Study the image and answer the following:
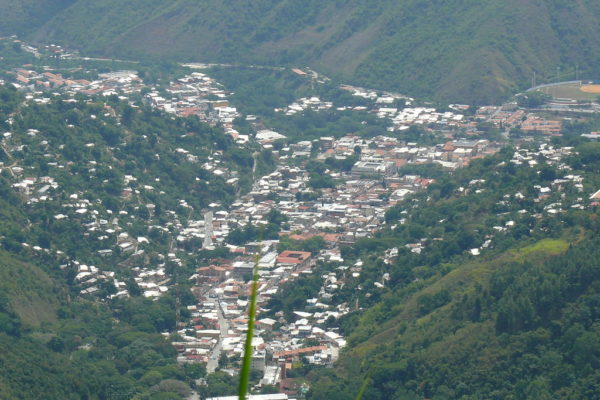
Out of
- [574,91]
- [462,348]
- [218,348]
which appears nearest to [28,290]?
[218,348]

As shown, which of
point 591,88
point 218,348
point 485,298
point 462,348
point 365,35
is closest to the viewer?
point 462,348

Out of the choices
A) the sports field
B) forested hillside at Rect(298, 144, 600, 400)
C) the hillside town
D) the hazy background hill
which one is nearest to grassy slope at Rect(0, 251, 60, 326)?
the hillside town

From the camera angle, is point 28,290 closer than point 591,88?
Yes

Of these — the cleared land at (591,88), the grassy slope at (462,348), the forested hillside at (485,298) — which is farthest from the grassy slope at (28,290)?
the cleared land at (591,88)

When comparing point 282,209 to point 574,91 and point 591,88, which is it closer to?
point 574,91

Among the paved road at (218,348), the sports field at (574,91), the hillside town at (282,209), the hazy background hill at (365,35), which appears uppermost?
the hazy background hill at (365,35)

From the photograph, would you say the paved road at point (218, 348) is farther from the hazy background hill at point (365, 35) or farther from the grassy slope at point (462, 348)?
the hazy background hill at point (365, 35)
